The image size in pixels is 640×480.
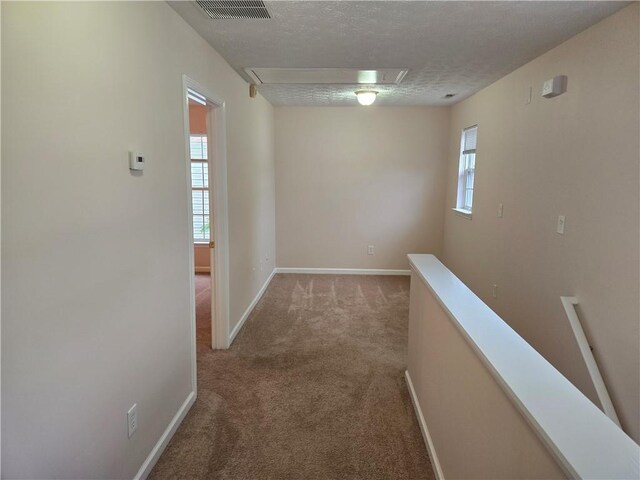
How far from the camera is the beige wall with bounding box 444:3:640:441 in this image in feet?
6.85

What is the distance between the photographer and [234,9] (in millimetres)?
2168

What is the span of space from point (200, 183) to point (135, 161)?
4.52 meters

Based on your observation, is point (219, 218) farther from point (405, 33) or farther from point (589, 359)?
point (589, 359)

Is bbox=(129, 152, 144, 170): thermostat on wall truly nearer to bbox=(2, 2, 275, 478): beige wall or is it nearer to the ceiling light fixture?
bbox=(2, 2, 275, 478): beige wall

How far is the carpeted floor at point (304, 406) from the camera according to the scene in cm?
211

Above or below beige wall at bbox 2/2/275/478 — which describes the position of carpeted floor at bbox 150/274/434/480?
below

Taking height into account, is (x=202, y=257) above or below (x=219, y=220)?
below

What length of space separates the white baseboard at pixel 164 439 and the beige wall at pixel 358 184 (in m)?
3.64

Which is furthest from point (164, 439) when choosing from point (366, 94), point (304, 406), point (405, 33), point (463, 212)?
point (463, 212)

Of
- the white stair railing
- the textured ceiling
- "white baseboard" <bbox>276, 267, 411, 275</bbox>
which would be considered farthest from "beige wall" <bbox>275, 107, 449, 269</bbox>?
the white stair railing

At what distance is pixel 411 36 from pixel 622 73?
1199 millimetres

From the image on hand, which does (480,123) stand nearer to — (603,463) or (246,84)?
(246,84)

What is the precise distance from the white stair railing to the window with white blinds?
4.77 meters

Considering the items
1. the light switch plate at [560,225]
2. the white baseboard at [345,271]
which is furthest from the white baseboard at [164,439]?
the white baseboard at [345,271]
